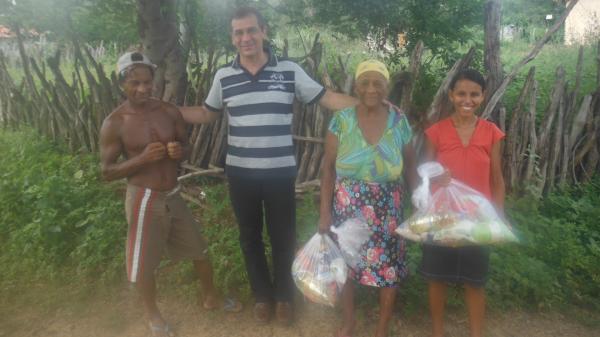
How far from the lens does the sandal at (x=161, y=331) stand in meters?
2.86

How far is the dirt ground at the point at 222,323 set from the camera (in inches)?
114

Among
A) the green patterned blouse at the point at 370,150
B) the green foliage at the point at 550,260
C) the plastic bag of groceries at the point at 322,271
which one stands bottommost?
the green foliage at the point at 550,260

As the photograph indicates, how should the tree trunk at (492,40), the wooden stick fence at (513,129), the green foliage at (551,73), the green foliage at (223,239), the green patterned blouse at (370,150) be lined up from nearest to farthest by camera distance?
the green patterned blouse at (370,150) → the green foliage at (223,239) → the wooden stick fence at (513,129) → the tree trunk at (492,40) → the green foliage at (551,73)

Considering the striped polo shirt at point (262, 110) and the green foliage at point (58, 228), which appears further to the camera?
the green foliage at point (58, 228)

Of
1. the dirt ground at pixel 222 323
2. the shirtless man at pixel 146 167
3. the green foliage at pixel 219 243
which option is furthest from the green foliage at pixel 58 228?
the shirtless man at pixel 146 167

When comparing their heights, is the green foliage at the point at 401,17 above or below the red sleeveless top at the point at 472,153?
above

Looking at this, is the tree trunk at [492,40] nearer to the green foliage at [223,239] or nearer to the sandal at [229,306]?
the green foliage at [223,239]

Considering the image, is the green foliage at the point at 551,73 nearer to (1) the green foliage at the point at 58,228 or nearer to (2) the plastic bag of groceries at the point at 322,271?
(2) the plastic bag of groceries at the point at 322,271

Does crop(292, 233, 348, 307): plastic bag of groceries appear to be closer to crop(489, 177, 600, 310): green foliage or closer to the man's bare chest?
the man's bare chest

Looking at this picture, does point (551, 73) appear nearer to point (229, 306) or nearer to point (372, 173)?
point (372, 173)

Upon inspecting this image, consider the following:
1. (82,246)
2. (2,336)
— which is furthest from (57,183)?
(2,336)

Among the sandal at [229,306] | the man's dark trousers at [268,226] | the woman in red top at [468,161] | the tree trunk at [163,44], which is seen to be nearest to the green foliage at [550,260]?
the woman in red top at [468,161]

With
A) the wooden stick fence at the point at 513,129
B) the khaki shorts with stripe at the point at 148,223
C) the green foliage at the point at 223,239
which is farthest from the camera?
the wooden stick fence at the point at 513,129

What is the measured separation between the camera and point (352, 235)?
96.9 inches
